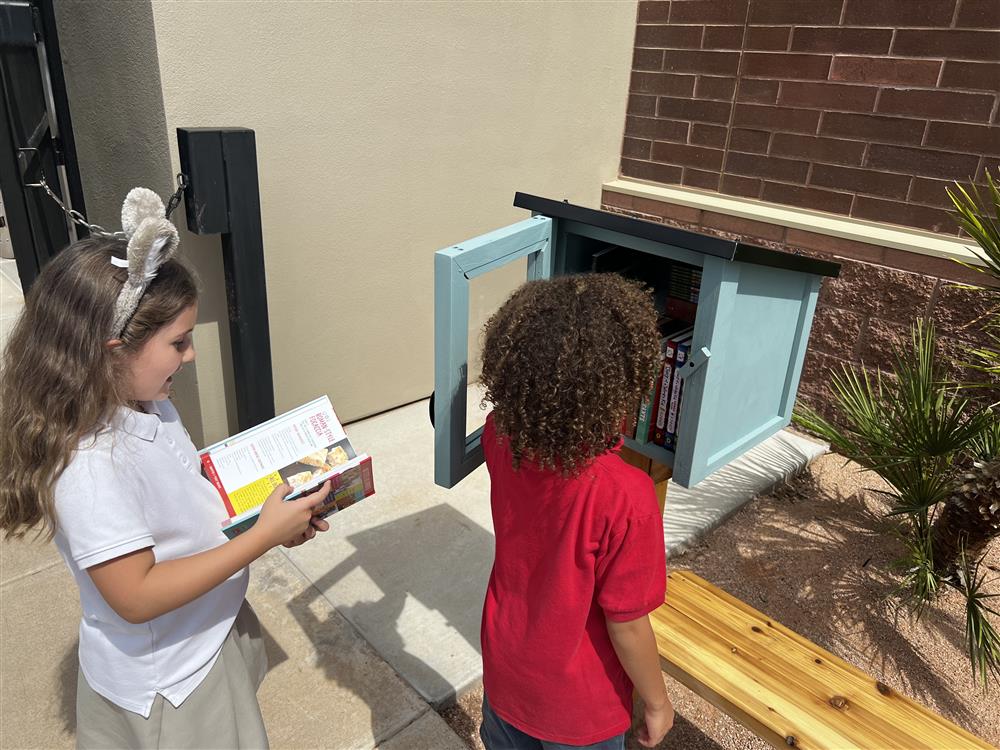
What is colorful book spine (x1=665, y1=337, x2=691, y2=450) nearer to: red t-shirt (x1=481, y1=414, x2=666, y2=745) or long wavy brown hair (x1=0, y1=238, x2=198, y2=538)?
red t-shirt (x1=481, y1=414, x2=666, y2=745)

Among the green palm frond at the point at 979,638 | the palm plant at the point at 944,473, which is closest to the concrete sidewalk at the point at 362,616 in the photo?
the palm plant at the point at 944,473

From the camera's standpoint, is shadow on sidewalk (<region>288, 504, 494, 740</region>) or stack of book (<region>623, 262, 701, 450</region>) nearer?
stack of book (<region>623, 262, 701, 450</region>)

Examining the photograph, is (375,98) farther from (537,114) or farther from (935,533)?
(935,533)

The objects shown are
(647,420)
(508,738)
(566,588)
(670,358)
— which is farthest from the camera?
(647,420)

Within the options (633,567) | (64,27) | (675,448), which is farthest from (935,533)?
(64,27)

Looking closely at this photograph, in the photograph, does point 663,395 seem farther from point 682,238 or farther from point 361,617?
point 361,617

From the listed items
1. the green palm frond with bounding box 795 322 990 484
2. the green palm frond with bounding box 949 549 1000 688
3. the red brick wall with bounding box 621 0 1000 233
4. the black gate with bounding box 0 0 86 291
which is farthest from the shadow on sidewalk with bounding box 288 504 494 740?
the red brick wall with bounding box 621 0 1000 233

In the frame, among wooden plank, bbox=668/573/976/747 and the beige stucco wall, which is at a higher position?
the beige stucco wall

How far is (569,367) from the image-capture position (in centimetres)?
130

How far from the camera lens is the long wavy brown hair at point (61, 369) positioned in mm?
1340

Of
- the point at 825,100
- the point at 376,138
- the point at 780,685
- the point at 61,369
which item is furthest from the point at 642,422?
the point at 825,100

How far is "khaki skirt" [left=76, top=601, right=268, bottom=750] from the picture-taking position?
1.56 meters

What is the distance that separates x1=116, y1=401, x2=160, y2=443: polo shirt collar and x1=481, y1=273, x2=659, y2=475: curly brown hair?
2.19 feet

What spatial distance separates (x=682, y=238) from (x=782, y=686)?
Result: 1.20 meters
